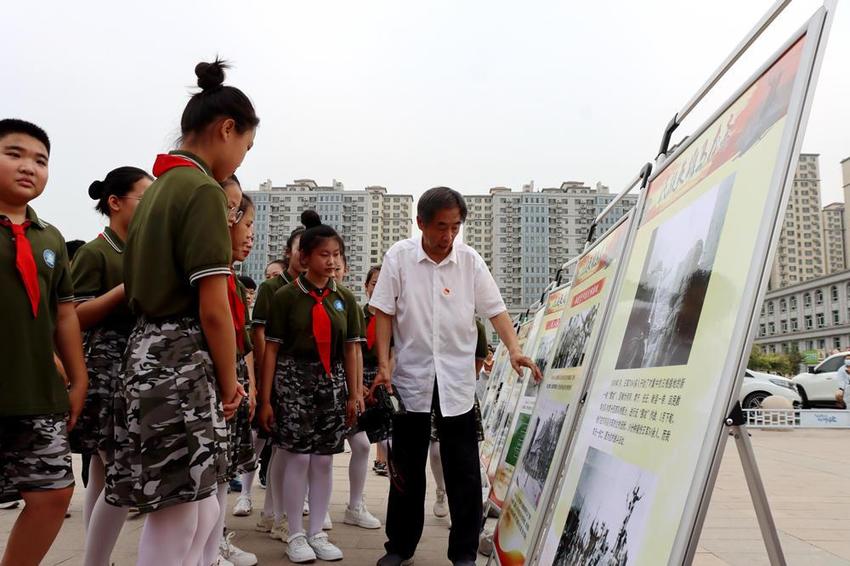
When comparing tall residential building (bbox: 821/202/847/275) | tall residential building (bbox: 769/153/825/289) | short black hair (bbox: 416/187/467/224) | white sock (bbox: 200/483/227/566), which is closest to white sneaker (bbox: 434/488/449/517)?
white sock (bbox: 200/483/227/566)

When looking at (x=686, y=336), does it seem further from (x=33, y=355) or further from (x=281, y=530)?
(x=281, y=530)

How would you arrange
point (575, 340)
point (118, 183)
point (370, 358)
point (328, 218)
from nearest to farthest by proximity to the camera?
point (575, 340) < point (118, 183) < point (370, 358) < point (328, 218)

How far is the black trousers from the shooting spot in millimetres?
2998

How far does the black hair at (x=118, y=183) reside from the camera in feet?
9.41

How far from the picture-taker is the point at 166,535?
1723 millimetres

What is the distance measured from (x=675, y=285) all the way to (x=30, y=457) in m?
1.89

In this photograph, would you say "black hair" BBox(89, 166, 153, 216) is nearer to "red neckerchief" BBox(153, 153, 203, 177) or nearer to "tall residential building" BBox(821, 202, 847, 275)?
"red neckerchief" BBox(153, 153, 203, 177)

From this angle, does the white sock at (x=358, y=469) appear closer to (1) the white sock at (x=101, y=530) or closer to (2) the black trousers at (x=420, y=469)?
(2) the black trousers at (x=420, y=469)

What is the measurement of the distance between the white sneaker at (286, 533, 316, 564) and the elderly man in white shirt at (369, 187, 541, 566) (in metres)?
0.37

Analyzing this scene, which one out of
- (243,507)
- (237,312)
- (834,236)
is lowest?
(243,507)

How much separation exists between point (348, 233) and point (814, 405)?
5934 centimetres

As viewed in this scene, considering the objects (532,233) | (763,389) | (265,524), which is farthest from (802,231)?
(265,524)

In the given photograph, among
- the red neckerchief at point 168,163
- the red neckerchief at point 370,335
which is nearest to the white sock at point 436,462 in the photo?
the red neckerchief at point 370,335

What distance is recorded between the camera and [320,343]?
10.9 ft
